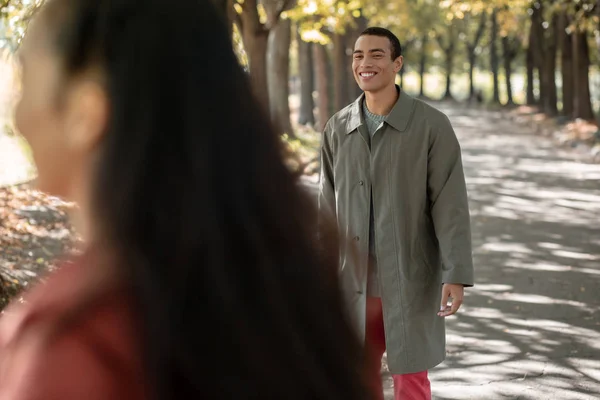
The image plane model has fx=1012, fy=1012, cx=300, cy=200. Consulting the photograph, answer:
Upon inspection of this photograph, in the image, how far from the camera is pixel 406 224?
4590 mm

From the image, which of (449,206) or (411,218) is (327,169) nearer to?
(411,218)

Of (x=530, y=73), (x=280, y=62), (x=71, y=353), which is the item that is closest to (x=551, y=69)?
(x=530, y=73)

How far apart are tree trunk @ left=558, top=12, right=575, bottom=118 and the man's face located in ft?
93.2

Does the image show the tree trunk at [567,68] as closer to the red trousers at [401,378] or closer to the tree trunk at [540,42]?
the tree trunk at [540,42]

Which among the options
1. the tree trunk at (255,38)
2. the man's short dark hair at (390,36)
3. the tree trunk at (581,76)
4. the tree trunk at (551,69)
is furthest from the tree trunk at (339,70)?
the man's short dark hair at (390,36)

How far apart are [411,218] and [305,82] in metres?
27.4

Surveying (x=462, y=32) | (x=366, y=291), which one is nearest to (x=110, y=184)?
(x=366, y=291)

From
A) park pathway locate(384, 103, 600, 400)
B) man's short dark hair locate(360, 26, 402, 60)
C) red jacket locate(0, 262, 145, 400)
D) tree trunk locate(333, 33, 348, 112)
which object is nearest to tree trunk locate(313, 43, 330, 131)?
tree trunk locate(333, 33, 348, 112)

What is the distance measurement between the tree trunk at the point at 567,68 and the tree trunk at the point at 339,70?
7.83 metres

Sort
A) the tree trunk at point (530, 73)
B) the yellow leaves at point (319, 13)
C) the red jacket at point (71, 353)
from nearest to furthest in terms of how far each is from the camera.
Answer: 1. the red jacket at point (71, 353)
2. the yellow leaves at point (319, 13)
3. the tree trunk at point (530, 73)

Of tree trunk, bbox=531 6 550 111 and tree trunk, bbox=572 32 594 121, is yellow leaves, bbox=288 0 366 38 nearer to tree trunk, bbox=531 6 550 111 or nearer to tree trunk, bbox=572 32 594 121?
tree trunk, bbox=572 32 594 121

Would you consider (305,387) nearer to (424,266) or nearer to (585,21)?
(424,266)

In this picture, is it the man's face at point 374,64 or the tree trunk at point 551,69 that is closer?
the man's face at point 374,64

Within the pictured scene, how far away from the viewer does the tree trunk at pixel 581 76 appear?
28.9 m
